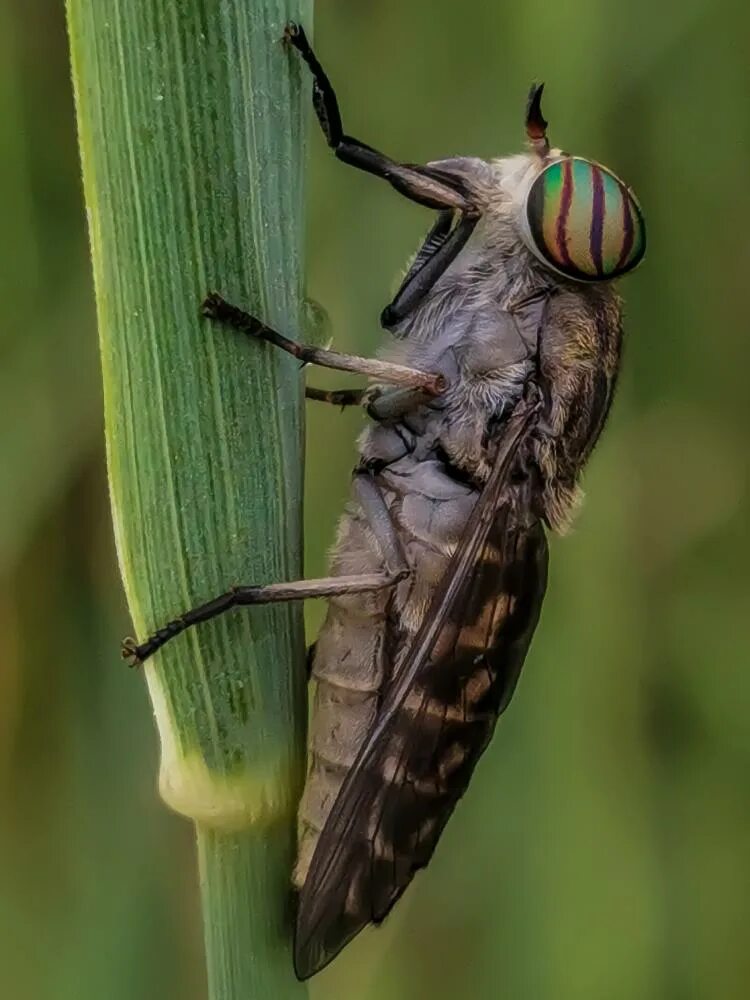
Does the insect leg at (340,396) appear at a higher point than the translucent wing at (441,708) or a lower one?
higher

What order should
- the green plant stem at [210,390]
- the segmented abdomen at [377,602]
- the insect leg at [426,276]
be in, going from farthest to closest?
the insect leg at [426,276]
the segmented abdomen at [377,602]
the green plant stem at [210,390]

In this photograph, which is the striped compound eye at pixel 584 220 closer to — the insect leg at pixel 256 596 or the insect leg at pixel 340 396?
the insect leg at pixel 340 396

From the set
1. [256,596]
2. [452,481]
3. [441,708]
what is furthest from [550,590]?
[256,596]

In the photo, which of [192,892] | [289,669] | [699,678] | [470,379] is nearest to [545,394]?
[470,379]

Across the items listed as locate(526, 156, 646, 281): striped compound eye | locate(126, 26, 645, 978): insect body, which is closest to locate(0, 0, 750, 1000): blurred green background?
locate(126, 26, 645, 978): insect body

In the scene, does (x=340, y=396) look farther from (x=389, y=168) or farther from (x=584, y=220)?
(x=584, y=220)

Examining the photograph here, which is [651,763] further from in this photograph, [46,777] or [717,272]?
[46,777]

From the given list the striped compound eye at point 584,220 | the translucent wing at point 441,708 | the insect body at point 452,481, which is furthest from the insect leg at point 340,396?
the striped compound eye at point 584,220
